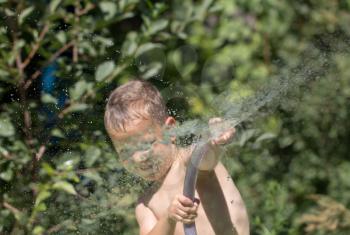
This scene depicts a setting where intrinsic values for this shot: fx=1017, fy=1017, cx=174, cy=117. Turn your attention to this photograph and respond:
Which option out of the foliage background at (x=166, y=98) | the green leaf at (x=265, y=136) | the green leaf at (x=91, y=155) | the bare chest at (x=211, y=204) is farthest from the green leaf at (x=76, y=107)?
the green leaf at (x=265, y=136)

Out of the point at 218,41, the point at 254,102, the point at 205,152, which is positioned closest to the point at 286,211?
the point at 218,41

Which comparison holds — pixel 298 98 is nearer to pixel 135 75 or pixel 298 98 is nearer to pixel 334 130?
pixel 334 130

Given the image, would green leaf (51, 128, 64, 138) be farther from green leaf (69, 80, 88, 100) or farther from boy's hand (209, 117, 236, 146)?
boy's hand (209, 117, 236, 146)

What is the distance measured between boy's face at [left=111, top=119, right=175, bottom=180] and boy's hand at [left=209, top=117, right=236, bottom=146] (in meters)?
0.15

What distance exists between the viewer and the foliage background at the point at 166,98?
2910 millimetres

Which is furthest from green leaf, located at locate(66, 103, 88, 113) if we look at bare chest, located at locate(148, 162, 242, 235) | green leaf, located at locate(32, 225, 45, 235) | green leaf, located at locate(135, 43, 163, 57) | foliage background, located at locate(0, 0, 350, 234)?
bare chest, located at locate(148, 162, 242, 235)

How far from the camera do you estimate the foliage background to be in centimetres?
291

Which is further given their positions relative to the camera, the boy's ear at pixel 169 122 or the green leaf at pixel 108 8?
the green leaf at pixel 108 8

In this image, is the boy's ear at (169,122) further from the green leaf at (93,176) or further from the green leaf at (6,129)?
the green leaf at (6,129)

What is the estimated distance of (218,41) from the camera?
3.66 m

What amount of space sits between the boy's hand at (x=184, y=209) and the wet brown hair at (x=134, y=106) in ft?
0.78

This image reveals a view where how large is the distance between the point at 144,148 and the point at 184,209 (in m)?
0.19

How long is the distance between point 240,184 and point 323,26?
63cm

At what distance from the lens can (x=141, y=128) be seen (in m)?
2.42
